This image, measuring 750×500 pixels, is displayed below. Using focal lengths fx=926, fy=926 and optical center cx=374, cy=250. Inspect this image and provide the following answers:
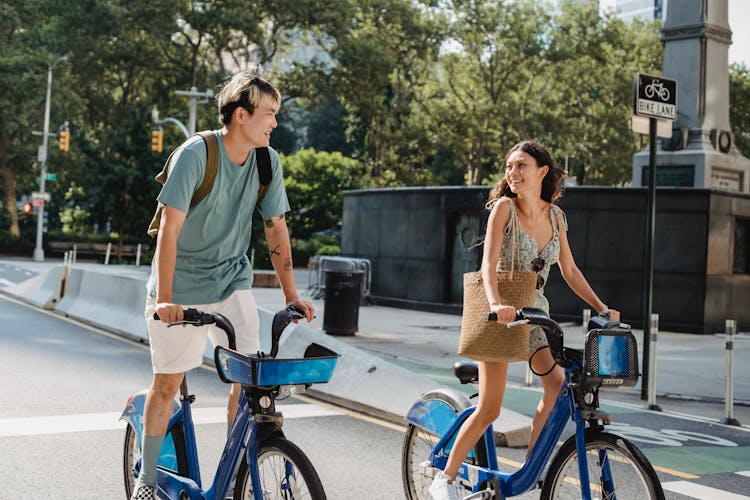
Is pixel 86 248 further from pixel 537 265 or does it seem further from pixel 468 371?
pixel 537 265

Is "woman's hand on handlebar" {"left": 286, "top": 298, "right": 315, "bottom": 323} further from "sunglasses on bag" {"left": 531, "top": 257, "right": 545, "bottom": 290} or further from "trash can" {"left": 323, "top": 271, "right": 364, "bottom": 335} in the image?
"trash can" {"left": 323, "top": 271, "right": 364, "bottom": 335}

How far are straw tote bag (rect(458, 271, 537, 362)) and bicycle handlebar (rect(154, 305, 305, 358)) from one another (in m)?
0.84

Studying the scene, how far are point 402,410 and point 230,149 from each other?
4.22m

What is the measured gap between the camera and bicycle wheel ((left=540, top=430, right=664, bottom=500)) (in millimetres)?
3430

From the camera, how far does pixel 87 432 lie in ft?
21.9

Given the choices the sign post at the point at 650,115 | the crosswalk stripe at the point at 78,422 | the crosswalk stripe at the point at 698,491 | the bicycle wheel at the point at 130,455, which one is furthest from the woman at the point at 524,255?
A: the sign post at the point at 650,115

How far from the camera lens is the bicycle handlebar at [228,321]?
11.5 feet

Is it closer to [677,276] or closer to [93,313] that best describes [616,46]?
[677,276]

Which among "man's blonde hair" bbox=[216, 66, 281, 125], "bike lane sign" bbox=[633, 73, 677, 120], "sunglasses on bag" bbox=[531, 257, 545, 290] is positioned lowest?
"sunglasses on bag" bbox=[531, 257, 545, 290]

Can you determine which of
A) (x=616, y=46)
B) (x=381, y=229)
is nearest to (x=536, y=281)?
(x=381, y=229)

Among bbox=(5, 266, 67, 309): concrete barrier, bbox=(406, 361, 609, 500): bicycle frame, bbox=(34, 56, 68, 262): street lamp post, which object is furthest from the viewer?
bbox=(34, 56, 68, 262): street lamp post

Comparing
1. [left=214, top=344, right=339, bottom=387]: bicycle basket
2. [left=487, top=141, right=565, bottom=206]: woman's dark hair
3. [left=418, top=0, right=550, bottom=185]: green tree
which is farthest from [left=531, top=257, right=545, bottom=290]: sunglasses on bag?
[left=418, top=0, right=550, bottom=185]: green tree

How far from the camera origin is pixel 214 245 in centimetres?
387

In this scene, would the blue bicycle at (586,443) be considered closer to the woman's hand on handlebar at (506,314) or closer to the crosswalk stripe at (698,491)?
the woman's hand on handlebar at (506,314)
